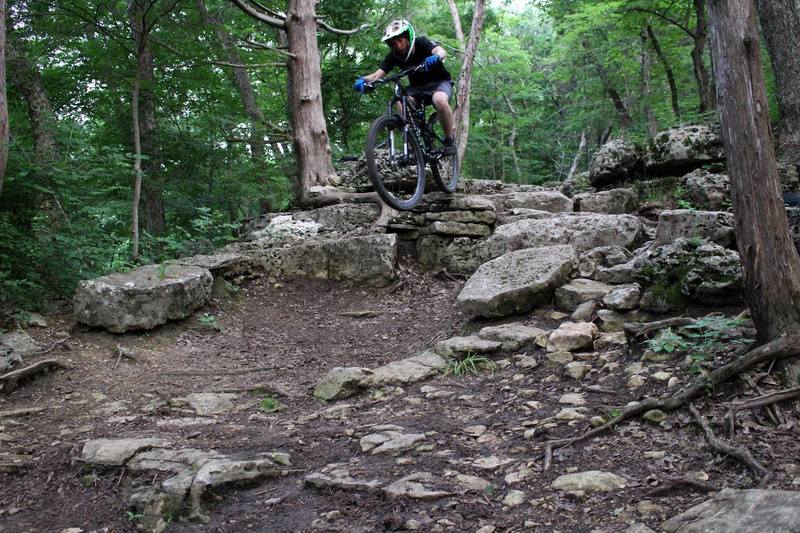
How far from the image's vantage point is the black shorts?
6.39 meters

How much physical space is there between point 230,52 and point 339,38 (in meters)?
3.74

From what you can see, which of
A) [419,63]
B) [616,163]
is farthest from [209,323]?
[616,163]

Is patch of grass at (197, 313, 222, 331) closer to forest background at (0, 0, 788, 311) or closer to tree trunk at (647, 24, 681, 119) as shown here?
forest background at (0, 0, 788, 311)

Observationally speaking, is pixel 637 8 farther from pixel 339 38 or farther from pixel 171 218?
pixel 171 218

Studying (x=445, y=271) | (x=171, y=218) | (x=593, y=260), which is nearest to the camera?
(x=593, y=260)

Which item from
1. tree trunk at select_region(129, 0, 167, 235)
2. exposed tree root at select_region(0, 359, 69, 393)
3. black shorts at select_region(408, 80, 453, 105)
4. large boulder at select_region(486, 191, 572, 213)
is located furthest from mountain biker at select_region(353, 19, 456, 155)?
tree trunk at select_region(129, 0, 167, 235)

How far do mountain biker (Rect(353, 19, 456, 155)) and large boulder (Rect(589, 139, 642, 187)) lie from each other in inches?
134

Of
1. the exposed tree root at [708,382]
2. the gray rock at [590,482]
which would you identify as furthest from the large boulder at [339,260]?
the gray rock at [590,482]

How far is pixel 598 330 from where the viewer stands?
4.29m

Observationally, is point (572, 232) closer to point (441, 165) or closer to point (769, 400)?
point (441, 165)

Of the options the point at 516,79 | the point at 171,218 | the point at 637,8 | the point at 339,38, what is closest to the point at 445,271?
the point at 171,218

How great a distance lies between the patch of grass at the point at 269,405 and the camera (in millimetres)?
3986

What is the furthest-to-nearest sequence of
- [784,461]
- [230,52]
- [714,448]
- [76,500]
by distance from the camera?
[230,52], [76,500], [714,448], [784,461]

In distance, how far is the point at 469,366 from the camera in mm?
4262
